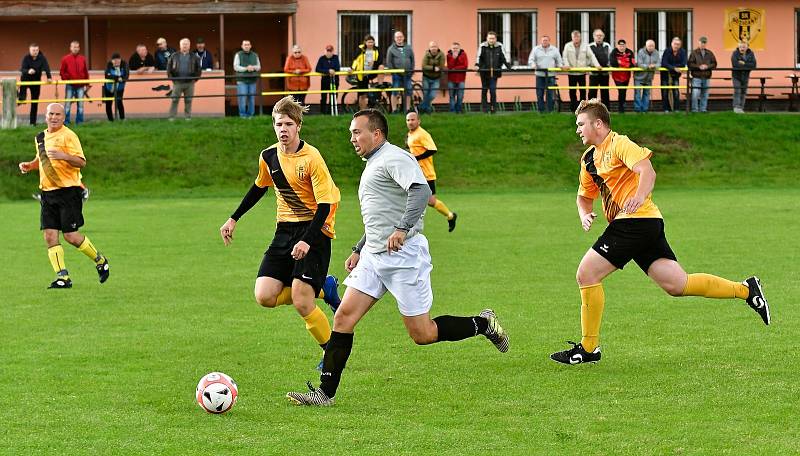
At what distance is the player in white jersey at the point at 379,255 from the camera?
7.99 meters

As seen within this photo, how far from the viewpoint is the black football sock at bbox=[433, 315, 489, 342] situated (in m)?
8.56

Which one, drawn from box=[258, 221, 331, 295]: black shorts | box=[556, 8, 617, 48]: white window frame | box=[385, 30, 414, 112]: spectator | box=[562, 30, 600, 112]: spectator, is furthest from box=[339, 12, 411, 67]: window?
box=[258, 221, 331, 295]: black shorts

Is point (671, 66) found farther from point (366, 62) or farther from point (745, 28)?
point (745, 28)

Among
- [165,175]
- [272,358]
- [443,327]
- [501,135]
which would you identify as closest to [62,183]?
[272,358]

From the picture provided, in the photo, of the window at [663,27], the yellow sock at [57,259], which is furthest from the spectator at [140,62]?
the yellow sock at [57,259]

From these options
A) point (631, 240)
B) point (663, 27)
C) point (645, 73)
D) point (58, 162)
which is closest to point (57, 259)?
point (58, 162)

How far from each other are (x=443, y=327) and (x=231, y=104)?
2862cm

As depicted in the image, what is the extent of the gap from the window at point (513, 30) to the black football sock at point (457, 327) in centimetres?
2924

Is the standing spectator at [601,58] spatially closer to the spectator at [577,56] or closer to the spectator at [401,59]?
the spectator at [577,56]

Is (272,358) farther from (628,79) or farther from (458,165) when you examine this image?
(628,79)

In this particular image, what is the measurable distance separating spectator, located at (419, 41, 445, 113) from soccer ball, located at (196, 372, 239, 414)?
897 inches

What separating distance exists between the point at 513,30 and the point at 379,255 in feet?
100

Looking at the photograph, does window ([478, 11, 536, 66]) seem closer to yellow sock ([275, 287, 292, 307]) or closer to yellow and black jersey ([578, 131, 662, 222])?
yellow and black jersey ([578, 131, 662, 222])

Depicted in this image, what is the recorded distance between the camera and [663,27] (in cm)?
3838
